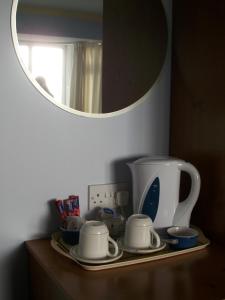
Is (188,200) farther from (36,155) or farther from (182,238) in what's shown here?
(36,155)

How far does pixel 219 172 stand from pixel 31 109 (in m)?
0.60

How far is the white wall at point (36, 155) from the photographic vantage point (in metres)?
1.20

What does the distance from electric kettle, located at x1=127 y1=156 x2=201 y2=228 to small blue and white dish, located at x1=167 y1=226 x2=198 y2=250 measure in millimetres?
54

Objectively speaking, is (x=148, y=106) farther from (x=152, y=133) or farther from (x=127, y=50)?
(x=127, y=50)

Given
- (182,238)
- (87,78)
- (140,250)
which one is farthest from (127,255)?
(87,78)

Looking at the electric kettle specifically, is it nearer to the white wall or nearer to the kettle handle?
the kettle handle

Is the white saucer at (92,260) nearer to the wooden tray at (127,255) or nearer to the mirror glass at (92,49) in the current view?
the wooden tray at (127,255)

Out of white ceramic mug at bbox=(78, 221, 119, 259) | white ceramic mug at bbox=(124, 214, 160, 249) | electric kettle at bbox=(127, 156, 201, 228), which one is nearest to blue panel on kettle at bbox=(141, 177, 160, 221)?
electric kettle at bbox=(127, 156, 201, 228)

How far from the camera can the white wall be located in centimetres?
120

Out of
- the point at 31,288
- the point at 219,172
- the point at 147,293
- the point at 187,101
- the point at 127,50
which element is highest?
the point at 127,50

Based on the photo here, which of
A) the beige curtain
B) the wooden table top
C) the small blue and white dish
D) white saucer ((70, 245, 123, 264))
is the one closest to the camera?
the wooden table top

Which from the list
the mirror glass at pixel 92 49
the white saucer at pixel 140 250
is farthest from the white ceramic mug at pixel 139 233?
the mirror glass at pixel 92 49

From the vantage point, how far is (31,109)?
123cm

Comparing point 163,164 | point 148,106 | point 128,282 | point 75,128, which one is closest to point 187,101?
point 148,106
